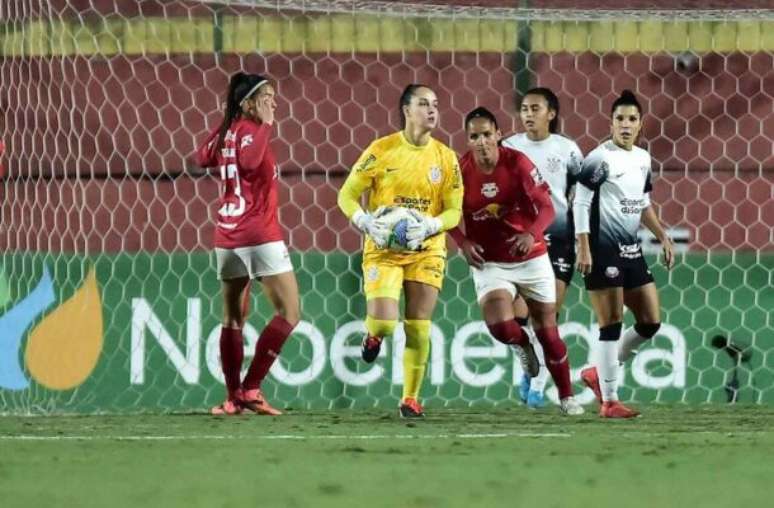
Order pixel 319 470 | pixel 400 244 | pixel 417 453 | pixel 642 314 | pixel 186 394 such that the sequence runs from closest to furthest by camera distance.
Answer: pixel 319 470, pixel 417 453, pixel 400 244, pixel 642 314, pixel 186 394

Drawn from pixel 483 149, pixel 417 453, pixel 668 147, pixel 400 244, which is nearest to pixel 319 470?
pixel 417 453

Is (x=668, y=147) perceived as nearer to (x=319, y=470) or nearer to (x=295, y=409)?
(x=295, y=409)

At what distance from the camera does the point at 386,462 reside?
17.8 feet

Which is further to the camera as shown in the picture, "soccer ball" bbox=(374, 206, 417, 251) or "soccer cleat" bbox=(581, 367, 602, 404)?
"soccer cleat" bbox=(581, 367, 602, 404)

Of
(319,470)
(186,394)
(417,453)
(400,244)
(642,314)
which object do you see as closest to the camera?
(319,470)

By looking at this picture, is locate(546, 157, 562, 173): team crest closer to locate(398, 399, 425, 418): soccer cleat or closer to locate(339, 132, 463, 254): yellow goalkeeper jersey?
locate(339, 132, 463, 254): yellow goalkeeper jersey

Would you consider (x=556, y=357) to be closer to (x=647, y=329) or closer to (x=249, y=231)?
(x=647, y=329)

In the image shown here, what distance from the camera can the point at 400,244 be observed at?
761 centimetres

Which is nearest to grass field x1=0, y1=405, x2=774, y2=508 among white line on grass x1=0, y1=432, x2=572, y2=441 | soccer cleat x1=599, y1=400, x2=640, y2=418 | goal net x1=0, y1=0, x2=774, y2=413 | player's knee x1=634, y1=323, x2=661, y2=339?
white line on grass x1=0, y1=432, x2=572, y2=441

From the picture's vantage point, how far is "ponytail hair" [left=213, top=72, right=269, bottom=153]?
791cm

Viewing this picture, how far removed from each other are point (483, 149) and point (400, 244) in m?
0.66

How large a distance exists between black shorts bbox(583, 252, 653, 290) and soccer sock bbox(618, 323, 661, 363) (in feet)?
0.81

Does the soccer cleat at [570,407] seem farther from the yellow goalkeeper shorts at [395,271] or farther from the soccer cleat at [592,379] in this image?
the yellow goalkeeper shorts at [395,271]

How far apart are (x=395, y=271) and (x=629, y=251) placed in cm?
107
